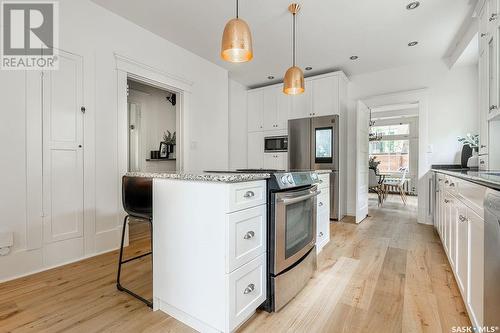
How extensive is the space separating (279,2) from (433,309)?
293cm

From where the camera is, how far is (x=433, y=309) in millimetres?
1507

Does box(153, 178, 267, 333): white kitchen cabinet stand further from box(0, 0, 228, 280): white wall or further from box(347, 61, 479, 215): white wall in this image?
Answer: box(347, 61, 479, 215): white wall

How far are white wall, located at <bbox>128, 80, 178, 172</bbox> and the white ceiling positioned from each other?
1.70 meters

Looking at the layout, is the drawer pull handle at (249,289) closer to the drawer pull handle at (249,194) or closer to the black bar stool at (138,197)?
the drawer pull handle at (249,194)

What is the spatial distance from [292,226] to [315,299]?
1.74 ft

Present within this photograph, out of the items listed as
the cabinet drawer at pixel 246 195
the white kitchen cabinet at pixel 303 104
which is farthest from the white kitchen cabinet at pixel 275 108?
the cabinet drawer at pixel 246 195

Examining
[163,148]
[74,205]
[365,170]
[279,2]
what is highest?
[279,2]

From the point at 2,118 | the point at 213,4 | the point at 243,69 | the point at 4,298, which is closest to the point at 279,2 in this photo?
the point at 213,4

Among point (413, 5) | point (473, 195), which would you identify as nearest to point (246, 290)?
point (473, 195)

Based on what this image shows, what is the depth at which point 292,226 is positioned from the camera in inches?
64.6

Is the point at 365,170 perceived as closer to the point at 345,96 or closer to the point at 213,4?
the point at 345,96

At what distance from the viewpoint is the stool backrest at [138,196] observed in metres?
1.69

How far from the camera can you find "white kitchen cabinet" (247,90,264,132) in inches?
193

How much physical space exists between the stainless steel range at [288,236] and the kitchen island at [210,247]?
0.06 metres
